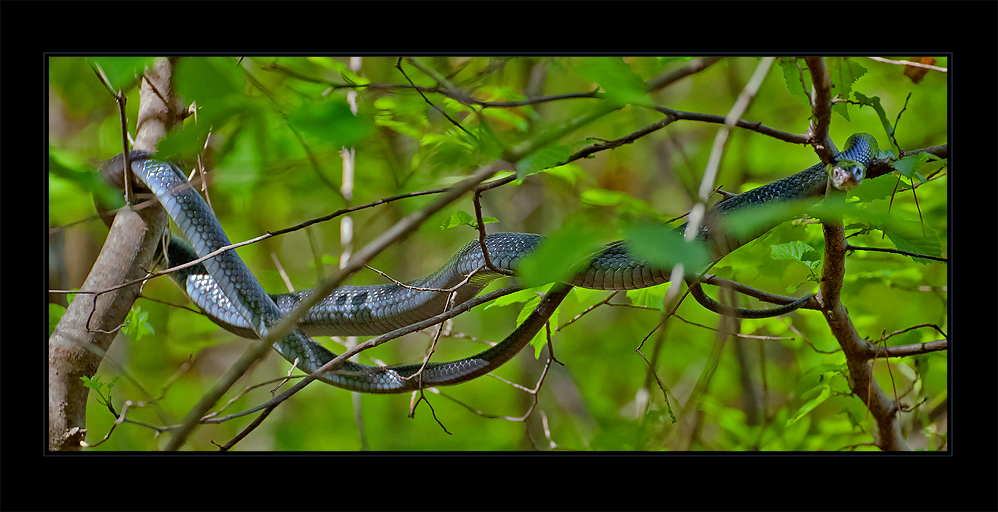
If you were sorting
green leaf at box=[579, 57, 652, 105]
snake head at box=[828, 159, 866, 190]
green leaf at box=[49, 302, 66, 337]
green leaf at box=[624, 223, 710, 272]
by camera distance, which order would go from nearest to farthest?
green leaf at box=[624, 223, 710, 272]
green leaf at box=[579, 57, 652, 105]
snake head at box=[828, 159, 866, 190]
green leaf at box=[49, 302, 66, 337]

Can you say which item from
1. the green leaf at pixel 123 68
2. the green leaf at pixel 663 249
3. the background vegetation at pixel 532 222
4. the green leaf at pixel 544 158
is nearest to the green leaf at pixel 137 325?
the background vegetation at pixel 532 222

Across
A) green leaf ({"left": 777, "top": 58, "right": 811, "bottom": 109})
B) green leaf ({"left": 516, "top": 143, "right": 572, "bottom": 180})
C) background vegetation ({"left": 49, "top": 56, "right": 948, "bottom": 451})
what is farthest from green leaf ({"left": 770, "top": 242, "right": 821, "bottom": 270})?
green leaf ({"left": 516, "top": 143, "right": 572, "bottom": 180})

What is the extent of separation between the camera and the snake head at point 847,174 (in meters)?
1.21

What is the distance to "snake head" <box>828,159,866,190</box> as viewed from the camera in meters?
1.21

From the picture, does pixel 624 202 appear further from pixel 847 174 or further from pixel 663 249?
pixel 663 249

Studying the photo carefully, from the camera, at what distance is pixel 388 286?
1921 mm

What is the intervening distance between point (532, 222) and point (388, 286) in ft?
6.72

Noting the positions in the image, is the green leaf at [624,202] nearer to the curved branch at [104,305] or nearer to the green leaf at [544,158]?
the green leaf at [544,158]

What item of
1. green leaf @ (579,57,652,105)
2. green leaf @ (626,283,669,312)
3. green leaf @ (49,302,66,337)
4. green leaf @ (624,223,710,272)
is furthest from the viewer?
green leaf @ (49,302,66,337)

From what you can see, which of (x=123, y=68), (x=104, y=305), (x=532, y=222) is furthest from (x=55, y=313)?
(x=532, y=222)

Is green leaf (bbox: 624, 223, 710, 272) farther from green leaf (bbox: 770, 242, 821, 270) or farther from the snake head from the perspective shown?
green leaf (bbox: 770, 242, 821, 270)
